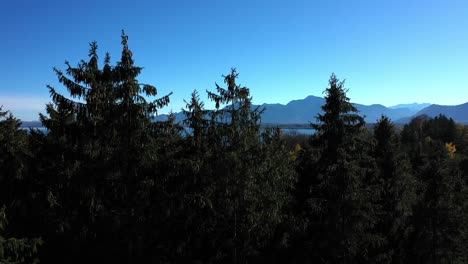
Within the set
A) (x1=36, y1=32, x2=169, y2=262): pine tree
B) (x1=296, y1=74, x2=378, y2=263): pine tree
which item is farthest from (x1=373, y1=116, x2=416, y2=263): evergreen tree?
(x1=36, y1=32, x2=169, y2=262): pine tree

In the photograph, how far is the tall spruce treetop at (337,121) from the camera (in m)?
16.6

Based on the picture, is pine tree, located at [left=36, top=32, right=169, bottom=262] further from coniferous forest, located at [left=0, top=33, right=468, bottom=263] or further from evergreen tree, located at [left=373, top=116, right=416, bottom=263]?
evergreen tree, located at [left=373, top=116, right=416, bottom=263]

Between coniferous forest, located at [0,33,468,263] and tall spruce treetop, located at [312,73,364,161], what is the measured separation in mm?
46

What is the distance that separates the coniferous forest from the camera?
47.9 feet

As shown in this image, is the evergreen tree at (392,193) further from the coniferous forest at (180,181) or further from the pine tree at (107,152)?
the pine tree at (107,152)

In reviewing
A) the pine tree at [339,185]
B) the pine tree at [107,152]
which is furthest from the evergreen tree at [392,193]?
the pine tree at [107,152]

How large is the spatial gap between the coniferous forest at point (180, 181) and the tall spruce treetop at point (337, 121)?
0.05 meters

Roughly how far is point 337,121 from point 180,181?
7.17 meters

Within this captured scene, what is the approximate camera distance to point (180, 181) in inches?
648

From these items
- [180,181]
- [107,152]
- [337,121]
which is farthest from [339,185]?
[107,152]

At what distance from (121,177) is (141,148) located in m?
1.49

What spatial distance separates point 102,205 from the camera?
1516cm

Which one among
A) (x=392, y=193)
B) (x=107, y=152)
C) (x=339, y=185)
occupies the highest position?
(x=107, y=152)

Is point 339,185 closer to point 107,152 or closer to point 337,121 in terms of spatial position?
point 337,121
